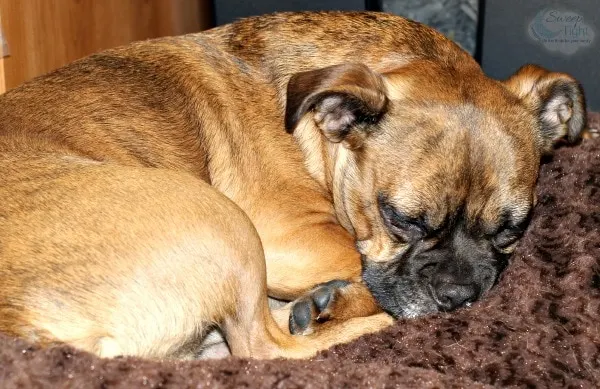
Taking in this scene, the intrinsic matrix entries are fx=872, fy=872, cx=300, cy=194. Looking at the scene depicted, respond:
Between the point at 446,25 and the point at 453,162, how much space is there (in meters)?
4.27

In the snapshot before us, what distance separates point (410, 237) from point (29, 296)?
1.80 metres

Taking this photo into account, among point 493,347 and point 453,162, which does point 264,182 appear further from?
point 493,347

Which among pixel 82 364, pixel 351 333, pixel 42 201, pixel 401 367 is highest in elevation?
pixel 42 201

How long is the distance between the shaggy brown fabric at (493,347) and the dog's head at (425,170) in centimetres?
19

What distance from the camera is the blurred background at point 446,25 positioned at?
5.93 metres

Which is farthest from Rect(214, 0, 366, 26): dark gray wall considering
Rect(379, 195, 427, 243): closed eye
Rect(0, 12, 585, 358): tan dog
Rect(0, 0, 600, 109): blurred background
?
Rect(379, 195, 427, 243): closed eye

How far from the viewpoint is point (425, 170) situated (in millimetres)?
3969

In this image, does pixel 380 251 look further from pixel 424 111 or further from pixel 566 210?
pixel 566 210

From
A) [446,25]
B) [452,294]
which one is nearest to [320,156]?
[452,294]

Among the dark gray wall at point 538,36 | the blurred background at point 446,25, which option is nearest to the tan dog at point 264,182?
the blurred background at point 446,25

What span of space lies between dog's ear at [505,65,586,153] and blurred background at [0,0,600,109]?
2.62 metres

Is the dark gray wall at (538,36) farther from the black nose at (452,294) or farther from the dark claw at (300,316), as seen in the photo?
the dark claw at (300,316)

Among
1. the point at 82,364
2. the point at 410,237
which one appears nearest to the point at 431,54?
the point at 410,237

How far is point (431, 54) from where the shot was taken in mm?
4562
